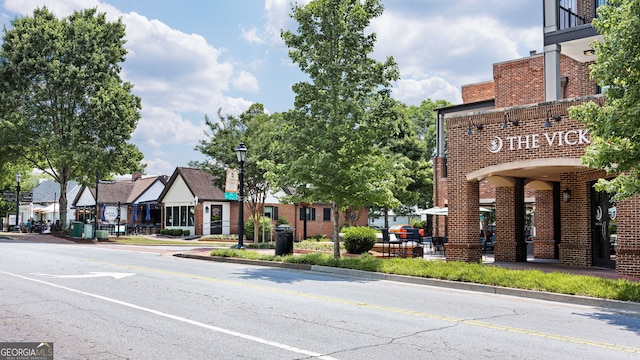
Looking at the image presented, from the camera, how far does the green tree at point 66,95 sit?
118ft

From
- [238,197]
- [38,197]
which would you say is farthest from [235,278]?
[38,197]

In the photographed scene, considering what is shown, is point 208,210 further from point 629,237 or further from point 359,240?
point 629,237

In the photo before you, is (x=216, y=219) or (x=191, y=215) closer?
(x=216, y=219)

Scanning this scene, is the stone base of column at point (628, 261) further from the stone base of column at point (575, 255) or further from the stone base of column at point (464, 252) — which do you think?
the stone base of column at point (464, 252)

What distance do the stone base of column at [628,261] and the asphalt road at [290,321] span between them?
4.31 meters

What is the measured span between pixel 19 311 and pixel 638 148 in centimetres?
1220

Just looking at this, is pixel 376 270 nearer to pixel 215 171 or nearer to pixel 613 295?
pixel 613 295

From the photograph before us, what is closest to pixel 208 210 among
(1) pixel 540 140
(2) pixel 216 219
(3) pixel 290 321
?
(2) pixel 216 219

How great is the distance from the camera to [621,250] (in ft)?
49.3

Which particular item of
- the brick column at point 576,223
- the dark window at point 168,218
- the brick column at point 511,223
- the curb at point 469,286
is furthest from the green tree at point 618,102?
the dark window at point 168,218

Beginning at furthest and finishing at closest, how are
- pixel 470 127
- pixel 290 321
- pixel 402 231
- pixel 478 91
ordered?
pixel 402 231, pixel 478 91, pixel 470 127, pixel 290 321

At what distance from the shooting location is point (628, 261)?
48.9 ft

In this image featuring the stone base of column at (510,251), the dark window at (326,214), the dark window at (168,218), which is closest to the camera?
the stone base of column at (510,251)

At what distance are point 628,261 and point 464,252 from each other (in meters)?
4.72
